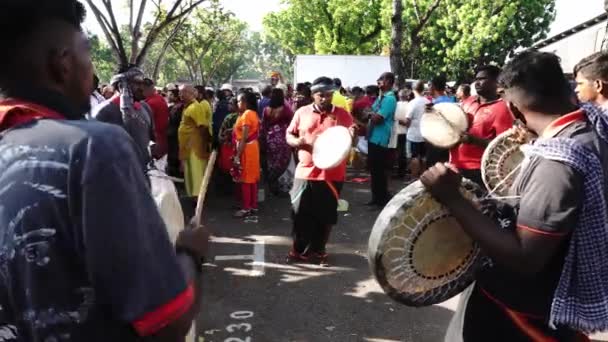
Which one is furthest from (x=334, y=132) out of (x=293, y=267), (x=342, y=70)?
(x=342, y=70)

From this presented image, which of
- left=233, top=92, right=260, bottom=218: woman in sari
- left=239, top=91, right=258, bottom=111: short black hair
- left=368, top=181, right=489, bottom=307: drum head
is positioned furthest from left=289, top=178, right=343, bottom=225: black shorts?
left=368, top=181, right=489, bottom=307: drum head

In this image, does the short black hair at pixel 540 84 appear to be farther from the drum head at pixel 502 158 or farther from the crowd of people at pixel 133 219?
the drum head at pixel 502 158

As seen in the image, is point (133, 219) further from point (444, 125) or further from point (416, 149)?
point (416, 149)

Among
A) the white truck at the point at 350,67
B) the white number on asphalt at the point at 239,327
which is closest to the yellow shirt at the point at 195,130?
the white number on asphalt at the point at 239,327

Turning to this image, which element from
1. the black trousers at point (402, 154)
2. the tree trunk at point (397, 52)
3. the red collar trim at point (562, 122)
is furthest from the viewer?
the tree trunk at point (397, 52)

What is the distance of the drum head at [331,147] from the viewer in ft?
14.5

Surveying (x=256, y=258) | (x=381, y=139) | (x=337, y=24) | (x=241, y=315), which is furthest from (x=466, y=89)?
(x=337, y=24)

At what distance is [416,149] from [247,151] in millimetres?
3400

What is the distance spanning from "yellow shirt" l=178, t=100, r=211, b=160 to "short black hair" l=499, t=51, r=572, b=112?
5.54 m

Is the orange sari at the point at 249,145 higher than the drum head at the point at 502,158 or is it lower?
lower

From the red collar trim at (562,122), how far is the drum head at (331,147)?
2711 millimetres

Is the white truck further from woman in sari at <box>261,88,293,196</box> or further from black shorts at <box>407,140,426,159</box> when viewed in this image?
woman in sari at <box>261,88,293,196</box>

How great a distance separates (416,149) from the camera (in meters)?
9.00

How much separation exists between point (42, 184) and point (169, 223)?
1594mm
